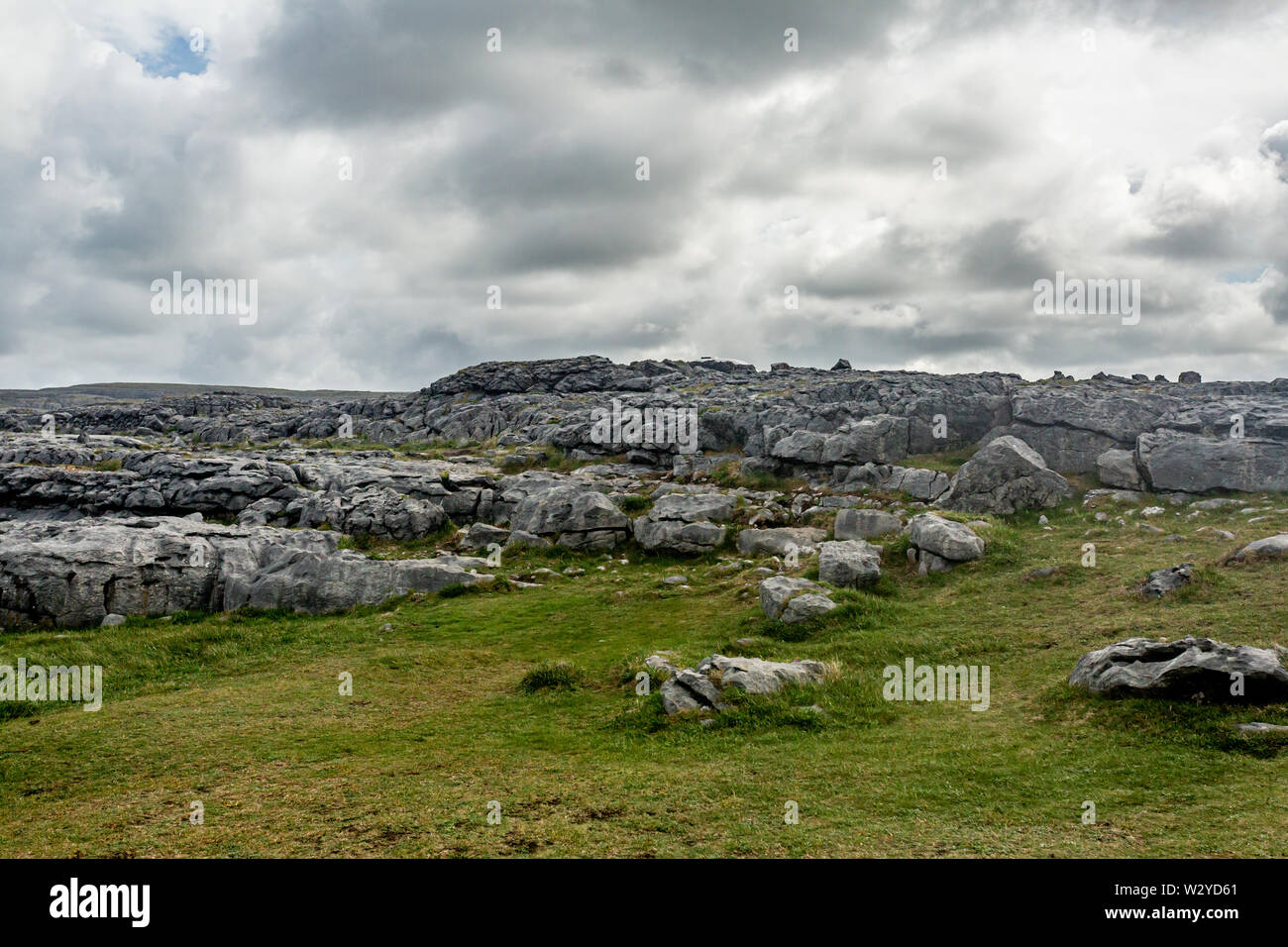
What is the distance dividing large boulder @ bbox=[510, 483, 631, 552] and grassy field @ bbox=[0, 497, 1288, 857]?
928cm

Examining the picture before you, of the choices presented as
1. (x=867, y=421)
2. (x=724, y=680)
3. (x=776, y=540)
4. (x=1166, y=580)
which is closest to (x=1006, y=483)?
(x=776, y=540)

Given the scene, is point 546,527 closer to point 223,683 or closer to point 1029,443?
point 223,683

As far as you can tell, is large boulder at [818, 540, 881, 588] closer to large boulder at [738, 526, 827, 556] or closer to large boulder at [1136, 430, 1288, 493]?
large boulder at [738, 526, 827, 556]

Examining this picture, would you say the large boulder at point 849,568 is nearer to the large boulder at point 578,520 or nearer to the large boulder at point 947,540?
the large boulder at point 947,540

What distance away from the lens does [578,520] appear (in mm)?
37844

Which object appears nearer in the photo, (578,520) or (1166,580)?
(1166,580)

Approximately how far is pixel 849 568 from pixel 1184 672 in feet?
42.9

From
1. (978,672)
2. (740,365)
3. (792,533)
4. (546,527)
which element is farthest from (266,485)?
(740,365)

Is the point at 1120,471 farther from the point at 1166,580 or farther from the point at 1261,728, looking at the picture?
the point at 1261,728

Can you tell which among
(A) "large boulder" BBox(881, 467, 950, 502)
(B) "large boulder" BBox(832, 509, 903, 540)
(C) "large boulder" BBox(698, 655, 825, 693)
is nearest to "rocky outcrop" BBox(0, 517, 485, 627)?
(C) "large boulder" BBox(698, 655, 825, 693)

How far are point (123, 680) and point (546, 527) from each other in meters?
20.3

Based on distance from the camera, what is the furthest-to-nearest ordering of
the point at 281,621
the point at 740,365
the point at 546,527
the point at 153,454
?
the point at 740,365 → the point at 153,454 → the point at 546,527 → the point at 281,621

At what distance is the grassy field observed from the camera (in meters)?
10.4
